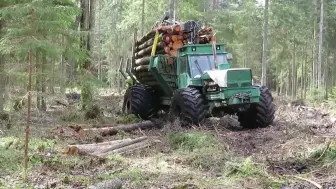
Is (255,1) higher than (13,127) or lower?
higher

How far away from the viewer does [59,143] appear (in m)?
9.09

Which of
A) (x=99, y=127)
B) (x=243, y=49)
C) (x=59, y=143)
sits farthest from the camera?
(x=243, y=49)

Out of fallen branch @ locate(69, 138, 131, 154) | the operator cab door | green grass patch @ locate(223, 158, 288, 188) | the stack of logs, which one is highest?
the stack of logs

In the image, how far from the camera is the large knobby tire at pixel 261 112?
11.4m

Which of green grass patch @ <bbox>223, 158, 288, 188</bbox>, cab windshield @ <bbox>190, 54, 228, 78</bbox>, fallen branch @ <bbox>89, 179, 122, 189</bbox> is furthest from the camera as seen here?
cab windshield @ <bbox>190, 54, 228, 78</bbox>

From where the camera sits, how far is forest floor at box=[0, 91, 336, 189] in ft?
20.1

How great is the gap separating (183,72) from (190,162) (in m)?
4.97

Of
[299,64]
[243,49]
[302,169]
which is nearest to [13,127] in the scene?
[302,169]

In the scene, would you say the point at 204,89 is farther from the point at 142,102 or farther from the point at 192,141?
the point at 142,102

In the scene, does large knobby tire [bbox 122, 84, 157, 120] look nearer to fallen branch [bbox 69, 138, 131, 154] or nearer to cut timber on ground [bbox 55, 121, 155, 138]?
cut timber on ground [bbox 55, 121, 155, 138]

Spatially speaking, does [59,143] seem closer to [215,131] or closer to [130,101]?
[215,131]

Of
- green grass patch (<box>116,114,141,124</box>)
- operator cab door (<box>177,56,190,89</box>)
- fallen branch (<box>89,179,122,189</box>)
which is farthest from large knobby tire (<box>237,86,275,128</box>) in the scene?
fallen branch (<box>89,179,122,189</box>)

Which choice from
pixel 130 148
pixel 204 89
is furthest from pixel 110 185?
pixel 204 89

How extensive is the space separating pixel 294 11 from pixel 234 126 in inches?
901
